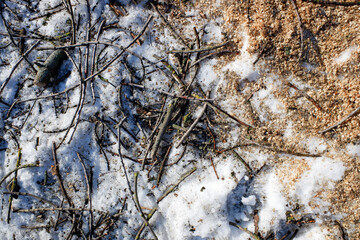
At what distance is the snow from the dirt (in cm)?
8

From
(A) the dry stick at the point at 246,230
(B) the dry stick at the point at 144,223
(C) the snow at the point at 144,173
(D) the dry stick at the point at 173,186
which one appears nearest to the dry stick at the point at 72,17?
(C) the snow at the point at 144,173

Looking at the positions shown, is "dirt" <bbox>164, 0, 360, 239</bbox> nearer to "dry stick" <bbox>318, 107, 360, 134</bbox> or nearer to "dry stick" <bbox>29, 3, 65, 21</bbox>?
"dry stick" <bbox>318, 107, 360, 134</bbox>

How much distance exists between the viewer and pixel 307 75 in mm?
2521

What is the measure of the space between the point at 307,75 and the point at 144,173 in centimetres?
204

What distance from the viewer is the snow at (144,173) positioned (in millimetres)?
2617

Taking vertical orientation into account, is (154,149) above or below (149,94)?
below

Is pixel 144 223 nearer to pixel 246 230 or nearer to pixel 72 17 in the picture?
pixel 246 230

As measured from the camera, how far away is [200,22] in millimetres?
2701

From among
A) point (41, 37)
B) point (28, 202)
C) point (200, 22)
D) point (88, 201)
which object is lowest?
point (88, 201)

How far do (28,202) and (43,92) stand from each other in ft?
4.23

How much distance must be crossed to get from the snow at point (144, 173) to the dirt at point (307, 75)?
84 millimetres

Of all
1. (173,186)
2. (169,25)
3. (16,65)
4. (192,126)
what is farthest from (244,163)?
(16,65)

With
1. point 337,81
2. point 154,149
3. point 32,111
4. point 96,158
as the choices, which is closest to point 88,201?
point 96,158

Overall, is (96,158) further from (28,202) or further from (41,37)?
(41,37)
